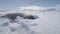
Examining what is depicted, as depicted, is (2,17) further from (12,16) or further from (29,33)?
(29,33)

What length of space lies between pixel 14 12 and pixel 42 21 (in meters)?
0.56

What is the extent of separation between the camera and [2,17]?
2.16 meters

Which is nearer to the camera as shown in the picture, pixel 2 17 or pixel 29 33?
pixel 29 33

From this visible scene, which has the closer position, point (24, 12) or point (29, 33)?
point (29, 33)

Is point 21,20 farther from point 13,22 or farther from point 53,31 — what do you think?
point 53,31

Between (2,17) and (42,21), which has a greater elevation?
(2,17)

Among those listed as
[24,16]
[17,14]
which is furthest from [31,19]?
[17,14]

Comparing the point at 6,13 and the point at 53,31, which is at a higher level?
the point at 6,13

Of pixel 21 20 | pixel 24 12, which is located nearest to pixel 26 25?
pixel 21 20

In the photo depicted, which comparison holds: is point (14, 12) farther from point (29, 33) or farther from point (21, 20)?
point (29, 33)

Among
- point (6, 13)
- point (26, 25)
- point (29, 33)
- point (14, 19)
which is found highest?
point (6, 13)

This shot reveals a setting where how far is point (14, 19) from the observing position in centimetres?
212

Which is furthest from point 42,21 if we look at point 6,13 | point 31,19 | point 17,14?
point 6,13

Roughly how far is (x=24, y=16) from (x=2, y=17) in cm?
42
